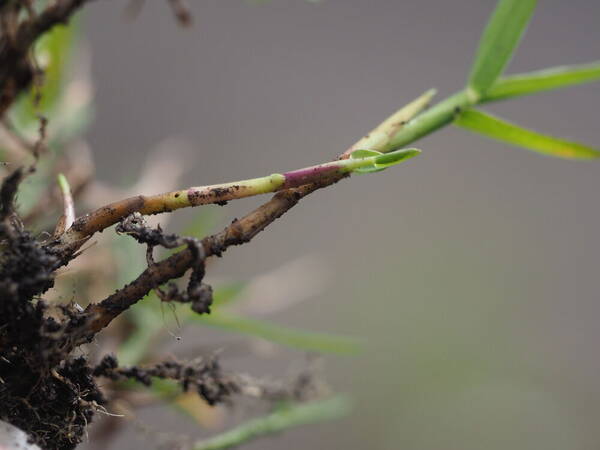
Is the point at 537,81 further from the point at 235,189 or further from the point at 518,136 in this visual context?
the point at 235,189

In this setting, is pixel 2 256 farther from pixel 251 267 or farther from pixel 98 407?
pixel 251 267

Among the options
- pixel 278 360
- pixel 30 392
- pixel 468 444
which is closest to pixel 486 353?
pixel 468 444

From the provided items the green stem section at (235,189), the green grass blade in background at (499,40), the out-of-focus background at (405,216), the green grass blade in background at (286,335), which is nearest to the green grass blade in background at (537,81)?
the green grass blade in background at (499,40)

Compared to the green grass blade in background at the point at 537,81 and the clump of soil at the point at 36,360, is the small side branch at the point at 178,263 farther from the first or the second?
the green grass blade in background at the point at 537,81

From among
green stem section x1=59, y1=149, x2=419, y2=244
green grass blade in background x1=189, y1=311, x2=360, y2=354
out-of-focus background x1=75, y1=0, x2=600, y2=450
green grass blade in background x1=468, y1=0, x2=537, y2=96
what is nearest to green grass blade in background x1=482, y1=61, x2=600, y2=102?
green grass blade in background x1=468, y1=0, x2=537, y2=96

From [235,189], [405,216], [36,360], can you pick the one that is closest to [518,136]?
[235,189]
